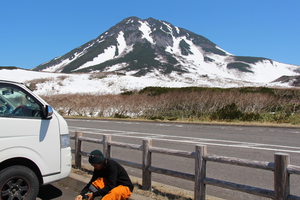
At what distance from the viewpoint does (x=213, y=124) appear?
20.4 meters

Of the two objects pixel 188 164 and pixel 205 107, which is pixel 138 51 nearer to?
pixel 205 107

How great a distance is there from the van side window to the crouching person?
1.35 metres

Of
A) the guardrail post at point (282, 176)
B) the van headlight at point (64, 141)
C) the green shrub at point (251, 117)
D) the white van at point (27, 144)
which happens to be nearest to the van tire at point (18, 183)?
the white van at point (27, 144)

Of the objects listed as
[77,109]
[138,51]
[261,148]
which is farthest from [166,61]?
[261,148]

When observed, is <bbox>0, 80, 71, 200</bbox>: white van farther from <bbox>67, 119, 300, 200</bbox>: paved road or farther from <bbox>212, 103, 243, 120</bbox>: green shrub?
<bbox>212, 103, 243, 120</bbox>: green shrub

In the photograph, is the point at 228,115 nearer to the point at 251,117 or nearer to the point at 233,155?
the point at 251,117

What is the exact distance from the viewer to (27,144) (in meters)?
4.90

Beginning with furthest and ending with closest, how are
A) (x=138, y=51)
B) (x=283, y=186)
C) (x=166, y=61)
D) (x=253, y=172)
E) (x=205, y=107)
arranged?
(x=138, y=51) → (x=166, y=61) → (x=205, y=107) → (x=253, y=172) → (x=283, y=186)

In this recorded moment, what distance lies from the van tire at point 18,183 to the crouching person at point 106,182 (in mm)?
862

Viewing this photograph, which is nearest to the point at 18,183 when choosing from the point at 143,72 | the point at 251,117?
the point at 251,117

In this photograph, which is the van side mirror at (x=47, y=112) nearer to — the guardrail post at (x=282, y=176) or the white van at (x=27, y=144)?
the white van at (x=27, y=144)

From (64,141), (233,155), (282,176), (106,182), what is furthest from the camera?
(233,155)

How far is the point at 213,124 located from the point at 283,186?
16376mm

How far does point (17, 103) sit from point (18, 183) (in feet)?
4.30
